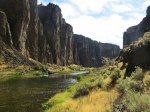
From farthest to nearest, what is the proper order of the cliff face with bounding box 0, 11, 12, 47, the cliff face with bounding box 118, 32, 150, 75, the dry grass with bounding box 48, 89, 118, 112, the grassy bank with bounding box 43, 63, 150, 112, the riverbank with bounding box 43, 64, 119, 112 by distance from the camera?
the cliff face with bounding box 0, 11, 12, 47 → the cliff face with bounding box 118, 32, 150, 75 → the riverbank with bounding box 43, 64, 119, 112 → the dry grass with bounding box 48, 89, 118, 112 → the grassy bank with bounding box 43, 63, 150, 112

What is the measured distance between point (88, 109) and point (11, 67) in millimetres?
117589

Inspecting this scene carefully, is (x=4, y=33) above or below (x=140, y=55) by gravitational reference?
above

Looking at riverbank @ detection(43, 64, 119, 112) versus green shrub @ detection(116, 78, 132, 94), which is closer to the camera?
riverbank @ detection(43, 64, 119, 112)

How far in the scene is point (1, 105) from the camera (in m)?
39.3

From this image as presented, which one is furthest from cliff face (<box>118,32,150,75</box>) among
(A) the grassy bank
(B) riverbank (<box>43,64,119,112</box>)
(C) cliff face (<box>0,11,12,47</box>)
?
(C) cliff face (<box>0,11,12,47</box>)

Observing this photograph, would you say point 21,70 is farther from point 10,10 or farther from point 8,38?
point 10,10

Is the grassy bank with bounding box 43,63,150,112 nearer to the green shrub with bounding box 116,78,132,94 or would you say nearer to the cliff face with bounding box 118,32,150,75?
the green shrub with bounding box 116,78,132,94

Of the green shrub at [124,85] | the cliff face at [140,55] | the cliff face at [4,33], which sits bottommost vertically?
the green shrub at [124,85]

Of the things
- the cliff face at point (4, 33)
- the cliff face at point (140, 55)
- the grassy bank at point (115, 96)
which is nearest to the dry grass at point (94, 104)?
the grassy bank at point (115, 96)

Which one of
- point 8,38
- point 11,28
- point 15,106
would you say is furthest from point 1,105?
point 11,28

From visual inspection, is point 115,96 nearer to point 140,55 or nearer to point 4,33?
point 140,55

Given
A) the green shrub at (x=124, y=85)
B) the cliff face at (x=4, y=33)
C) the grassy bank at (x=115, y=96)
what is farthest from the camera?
the cliff face at (x=4, y=33)

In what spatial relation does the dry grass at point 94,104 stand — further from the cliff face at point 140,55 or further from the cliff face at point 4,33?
the cliff face at point 4,33

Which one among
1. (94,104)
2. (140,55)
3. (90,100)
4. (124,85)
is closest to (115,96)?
(124,85)
